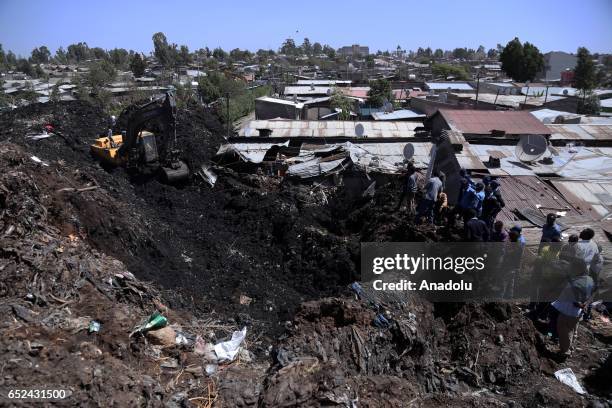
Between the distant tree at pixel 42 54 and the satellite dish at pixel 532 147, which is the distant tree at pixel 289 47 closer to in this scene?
the distant tree at pixel 42 54

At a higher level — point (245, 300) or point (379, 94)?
point (379, 94)

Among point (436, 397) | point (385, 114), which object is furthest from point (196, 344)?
point (385, 114)

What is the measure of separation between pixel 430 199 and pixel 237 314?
A: 197 inches

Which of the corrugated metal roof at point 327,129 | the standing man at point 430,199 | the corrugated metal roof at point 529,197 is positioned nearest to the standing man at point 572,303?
the standing man at point 430,199

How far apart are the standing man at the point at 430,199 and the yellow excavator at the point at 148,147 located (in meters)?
8.33

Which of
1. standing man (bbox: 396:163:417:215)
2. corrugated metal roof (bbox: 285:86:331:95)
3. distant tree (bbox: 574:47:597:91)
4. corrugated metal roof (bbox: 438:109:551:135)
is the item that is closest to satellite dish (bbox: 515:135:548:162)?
corrugated metal roof (bbox: 438:109:551:135)

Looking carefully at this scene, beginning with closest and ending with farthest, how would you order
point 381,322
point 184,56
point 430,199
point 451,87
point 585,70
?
point 381,322 < point 430,199 < point 451,87 < point 585,70 < point 184,56

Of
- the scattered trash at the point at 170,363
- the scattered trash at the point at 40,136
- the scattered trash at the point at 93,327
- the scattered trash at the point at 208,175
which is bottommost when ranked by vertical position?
the scattered trash at the point at 170,363

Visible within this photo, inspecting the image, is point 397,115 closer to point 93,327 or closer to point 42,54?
point 93,327

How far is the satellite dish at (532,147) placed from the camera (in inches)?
542

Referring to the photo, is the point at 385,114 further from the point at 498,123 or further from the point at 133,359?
the point at 133,359

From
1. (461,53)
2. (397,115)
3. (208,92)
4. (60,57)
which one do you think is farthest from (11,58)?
(461,53)

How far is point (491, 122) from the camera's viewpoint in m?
19.8

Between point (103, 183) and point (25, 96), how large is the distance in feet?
92.9
